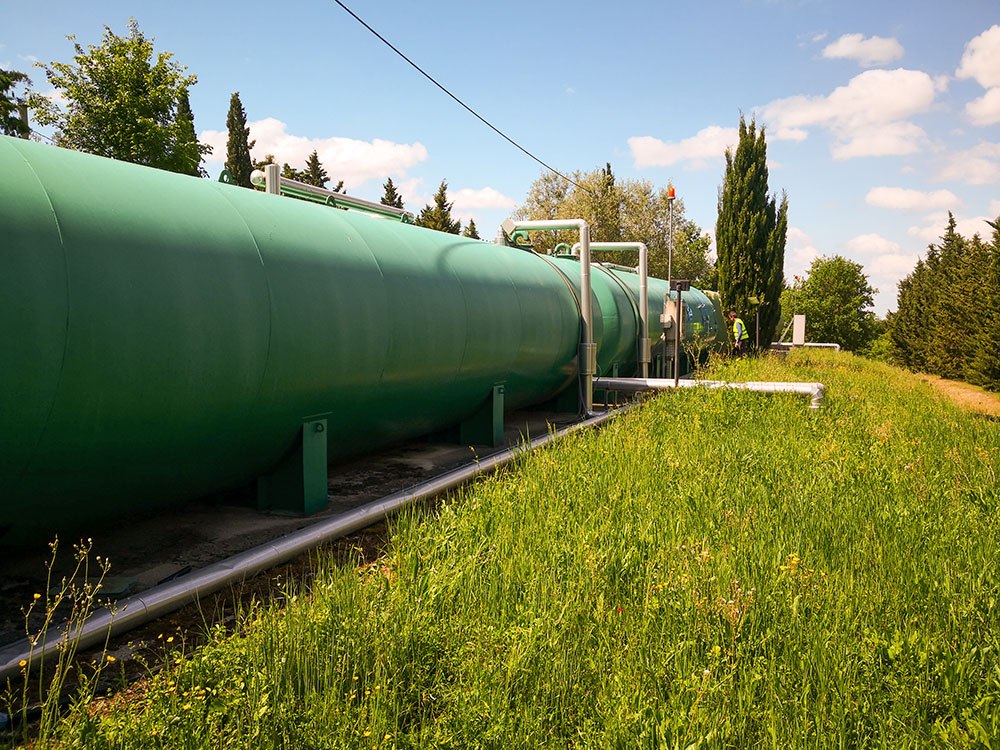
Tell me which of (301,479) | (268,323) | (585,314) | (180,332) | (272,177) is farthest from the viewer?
(585,314)

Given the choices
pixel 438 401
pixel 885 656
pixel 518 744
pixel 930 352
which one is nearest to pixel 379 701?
pixel 518 744

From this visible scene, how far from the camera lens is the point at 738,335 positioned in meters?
17.1

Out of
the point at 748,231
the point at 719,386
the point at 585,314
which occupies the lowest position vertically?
the point at 719,386

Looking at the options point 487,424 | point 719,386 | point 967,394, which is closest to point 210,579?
point 487,424

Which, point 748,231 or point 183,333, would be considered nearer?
point 183,333

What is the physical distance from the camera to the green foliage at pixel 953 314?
1788 cm

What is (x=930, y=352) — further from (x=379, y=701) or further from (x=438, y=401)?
(x=379, y=701)

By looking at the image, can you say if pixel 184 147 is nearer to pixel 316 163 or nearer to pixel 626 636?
pixel 316 163

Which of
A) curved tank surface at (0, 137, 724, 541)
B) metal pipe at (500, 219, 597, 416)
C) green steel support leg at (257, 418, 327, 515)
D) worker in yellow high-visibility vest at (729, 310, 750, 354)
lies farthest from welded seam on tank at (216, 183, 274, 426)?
worker in yellow high-visibility vest at (729, 310, 750, 354)

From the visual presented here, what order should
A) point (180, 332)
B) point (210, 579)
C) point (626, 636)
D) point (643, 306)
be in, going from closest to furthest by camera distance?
point (626, 636) → point (210, 579) → point (180, 332) → point (643, 306)

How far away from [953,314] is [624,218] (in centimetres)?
3109

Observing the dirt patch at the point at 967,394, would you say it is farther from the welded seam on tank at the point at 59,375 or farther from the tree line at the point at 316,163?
the welded seam on tank at the point at 59,375

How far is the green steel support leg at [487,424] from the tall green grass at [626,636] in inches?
88.1

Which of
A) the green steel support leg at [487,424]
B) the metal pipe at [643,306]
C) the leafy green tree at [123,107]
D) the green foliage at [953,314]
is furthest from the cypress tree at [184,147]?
the green foliage at [953,314]
